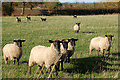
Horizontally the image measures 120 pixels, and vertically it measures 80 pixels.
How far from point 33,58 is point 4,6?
59926 millimetres

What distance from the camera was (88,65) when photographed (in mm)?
7488

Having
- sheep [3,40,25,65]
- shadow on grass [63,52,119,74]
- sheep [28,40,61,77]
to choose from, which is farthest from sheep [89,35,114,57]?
sheep [3,40,25,65]

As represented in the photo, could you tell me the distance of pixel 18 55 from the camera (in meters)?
7.70

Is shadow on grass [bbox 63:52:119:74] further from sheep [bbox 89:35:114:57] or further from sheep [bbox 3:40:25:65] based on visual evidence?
sheep [bbox 3:40:25:65]

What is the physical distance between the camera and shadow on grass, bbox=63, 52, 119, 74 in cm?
690

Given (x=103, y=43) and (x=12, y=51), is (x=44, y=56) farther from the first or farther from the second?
(x=103, y=43)

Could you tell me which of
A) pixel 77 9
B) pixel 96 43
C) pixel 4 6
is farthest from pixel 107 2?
pixel 96 43

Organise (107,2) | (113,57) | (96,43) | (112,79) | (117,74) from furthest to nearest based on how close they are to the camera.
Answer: (107,2) → (96,43) → (113,57) → (117,74) → (112,79)

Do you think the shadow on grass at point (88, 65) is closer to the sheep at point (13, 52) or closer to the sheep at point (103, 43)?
the sheep at point (103, 43)

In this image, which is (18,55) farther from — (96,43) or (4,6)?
(4,6)

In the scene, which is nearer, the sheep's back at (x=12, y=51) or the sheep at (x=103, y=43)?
the sheep's back at (x=12, y=51)

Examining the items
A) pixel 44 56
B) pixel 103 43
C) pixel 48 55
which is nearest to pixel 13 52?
pixel 44 56

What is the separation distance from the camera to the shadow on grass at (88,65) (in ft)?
22.6

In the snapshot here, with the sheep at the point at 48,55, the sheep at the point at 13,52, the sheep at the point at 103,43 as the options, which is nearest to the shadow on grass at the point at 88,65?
the sheep at the point at 103,43
